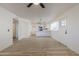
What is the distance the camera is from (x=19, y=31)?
34.7 ft

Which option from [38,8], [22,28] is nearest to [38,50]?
[38,8]

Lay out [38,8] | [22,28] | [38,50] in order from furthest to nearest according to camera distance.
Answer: [22,28] → [38,8] → [38,50]

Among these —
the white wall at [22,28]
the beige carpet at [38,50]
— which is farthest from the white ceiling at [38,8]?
the white wall at [22,28]

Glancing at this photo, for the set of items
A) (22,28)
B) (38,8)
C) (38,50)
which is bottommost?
(38,50)

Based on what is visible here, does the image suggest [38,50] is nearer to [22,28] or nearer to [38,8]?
[38,8]

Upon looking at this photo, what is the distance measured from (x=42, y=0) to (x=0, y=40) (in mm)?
4373

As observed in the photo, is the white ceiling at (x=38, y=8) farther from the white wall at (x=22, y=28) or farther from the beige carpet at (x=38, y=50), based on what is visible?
the white wall at (x=22, y=28)

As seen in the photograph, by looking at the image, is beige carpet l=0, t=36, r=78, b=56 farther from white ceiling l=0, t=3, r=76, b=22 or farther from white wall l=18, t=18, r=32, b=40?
white wall l=18, t=18, r=32, b=40

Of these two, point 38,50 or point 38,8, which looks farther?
point 38,8

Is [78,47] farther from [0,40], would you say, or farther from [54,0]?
[54,0]

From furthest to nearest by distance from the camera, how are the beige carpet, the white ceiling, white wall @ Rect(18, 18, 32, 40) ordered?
1. white wall @ Rect(18, 18, 32, 40)
2. the white ceiling
3. the beige carpet

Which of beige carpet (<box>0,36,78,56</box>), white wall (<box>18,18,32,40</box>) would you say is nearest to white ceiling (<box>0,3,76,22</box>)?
beige carpet (<box>0,36,78,56</box>)

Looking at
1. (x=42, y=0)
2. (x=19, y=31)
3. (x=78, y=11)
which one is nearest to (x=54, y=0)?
(x=42, y=0)

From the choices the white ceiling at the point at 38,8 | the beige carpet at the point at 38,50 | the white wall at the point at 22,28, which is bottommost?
the beige carpet at the point at 38,50
